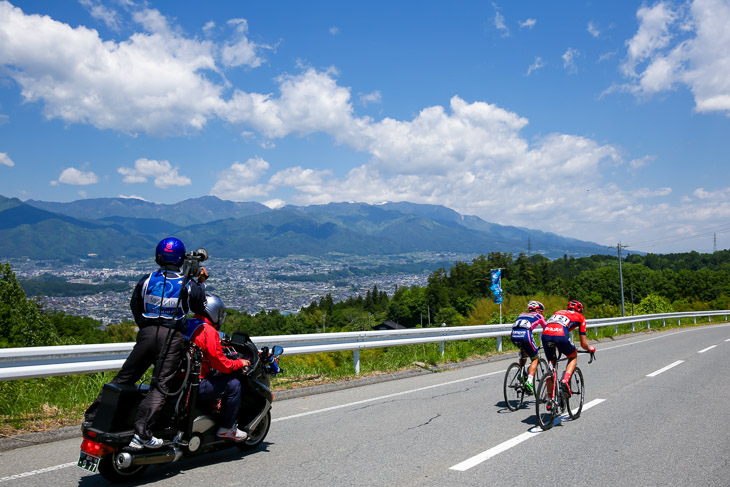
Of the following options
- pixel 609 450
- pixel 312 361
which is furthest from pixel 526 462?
pixel 312 361

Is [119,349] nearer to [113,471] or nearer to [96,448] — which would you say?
[113,471]

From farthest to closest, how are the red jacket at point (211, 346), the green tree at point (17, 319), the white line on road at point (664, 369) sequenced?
the green tree at point (17, 319), the white line on road at point (664, 369), the red jacket at point (211, 346)

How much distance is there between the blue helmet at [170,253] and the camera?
181 inches

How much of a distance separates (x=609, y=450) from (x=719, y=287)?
134182 mm

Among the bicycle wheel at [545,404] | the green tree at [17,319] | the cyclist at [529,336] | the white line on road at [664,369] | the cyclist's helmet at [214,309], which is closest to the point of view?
the cyclist's helmet at [214,309]

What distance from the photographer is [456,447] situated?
18.3 ft

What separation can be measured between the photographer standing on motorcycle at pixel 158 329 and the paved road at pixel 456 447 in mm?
779

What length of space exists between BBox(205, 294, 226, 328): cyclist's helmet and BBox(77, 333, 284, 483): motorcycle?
11.2 inches

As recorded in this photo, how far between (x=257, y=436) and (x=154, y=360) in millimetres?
1613

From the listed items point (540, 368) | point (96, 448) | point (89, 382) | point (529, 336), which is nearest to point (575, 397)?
point (540, 368)

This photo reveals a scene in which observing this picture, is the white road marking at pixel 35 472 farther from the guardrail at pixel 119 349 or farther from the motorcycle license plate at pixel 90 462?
the guardrail at pixel 119 349

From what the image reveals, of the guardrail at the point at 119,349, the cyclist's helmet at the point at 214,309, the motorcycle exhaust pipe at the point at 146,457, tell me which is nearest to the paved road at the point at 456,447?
the motorcycle exhaust pipe at the point at 146,457

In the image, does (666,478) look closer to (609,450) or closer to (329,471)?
(609,450)

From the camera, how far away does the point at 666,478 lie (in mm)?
4516
